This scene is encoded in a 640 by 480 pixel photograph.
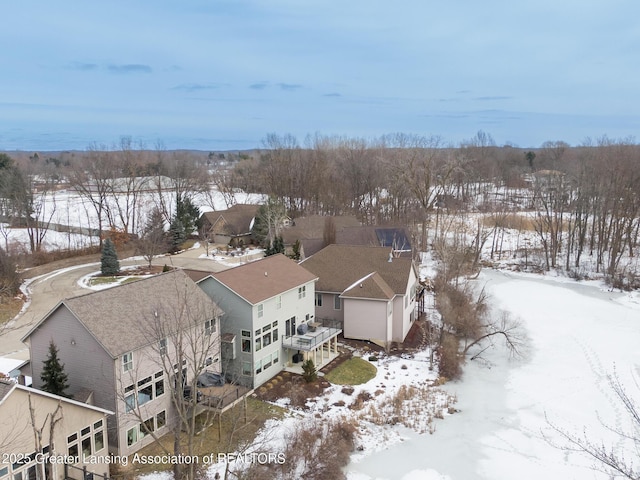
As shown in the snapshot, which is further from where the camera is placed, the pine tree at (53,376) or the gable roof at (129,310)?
the gable roof at (129,310)

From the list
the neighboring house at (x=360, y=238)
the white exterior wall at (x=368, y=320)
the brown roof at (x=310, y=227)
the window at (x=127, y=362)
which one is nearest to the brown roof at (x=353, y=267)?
the white exterior wall at (x=368, y=320)

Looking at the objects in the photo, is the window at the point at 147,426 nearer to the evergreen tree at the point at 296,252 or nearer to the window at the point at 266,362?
the window at the point at 266,362

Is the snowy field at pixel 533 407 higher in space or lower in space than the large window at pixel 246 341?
lower

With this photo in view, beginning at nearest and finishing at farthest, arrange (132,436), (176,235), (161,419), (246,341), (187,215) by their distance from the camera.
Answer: (132,436), (161,419), (246,341), (176,235), (187,215)

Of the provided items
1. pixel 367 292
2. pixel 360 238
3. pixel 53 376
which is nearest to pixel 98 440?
pixel 53 376

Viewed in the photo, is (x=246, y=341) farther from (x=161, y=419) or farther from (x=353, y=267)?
(x=353, y=267)

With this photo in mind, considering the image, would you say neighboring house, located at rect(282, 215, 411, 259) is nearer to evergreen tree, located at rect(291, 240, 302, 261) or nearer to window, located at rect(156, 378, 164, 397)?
evergreen tree, located at rect(291, 240, 302, 261)
